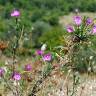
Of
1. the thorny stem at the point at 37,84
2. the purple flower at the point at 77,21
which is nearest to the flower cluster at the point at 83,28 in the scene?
the purple flower at the point at 77,21

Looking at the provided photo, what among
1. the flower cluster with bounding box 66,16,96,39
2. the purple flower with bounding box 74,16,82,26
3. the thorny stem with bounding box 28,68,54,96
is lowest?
the thorny stem with bounding box 28,68,54,96

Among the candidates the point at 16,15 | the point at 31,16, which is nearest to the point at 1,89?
the point at 16,15

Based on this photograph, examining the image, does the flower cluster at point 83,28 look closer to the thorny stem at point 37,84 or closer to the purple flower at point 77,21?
the purple flower at point 77,21

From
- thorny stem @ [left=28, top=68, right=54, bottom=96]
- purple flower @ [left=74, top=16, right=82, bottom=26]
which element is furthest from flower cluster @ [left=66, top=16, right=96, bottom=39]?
thorny stem @ [left=28, top=68, right=54, bottom=96]

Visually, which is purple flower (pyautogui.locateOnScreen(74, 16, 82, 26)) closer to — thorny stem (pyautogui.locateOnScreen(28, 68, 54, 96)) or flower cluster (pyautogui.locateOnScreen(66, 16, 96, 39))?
flower cluster (pyautogui.locateOnScreen(66, 16, 96, 39))

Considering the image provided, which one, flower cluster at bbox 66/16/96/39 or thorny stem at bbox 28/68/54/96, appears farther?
thorny stem at bbox 28/68/54/96

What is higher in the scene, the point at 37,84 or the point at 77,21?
the point at 77,21

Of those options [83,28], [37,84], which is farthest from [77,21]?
[37,84]

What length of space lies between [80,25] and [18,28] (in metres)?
0.81

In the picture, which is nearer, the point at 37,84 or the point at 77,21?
the point at 77,21

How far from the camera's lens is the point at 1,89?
18.5 ft

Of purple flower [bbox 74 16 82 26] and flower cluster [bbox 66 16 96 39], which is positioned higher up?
purple flower [bbox 74 16 82 26]

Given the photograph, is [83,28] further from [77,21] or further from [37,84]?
[37,84]

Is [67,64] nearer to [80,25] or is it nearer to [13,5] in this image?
[80,25]
